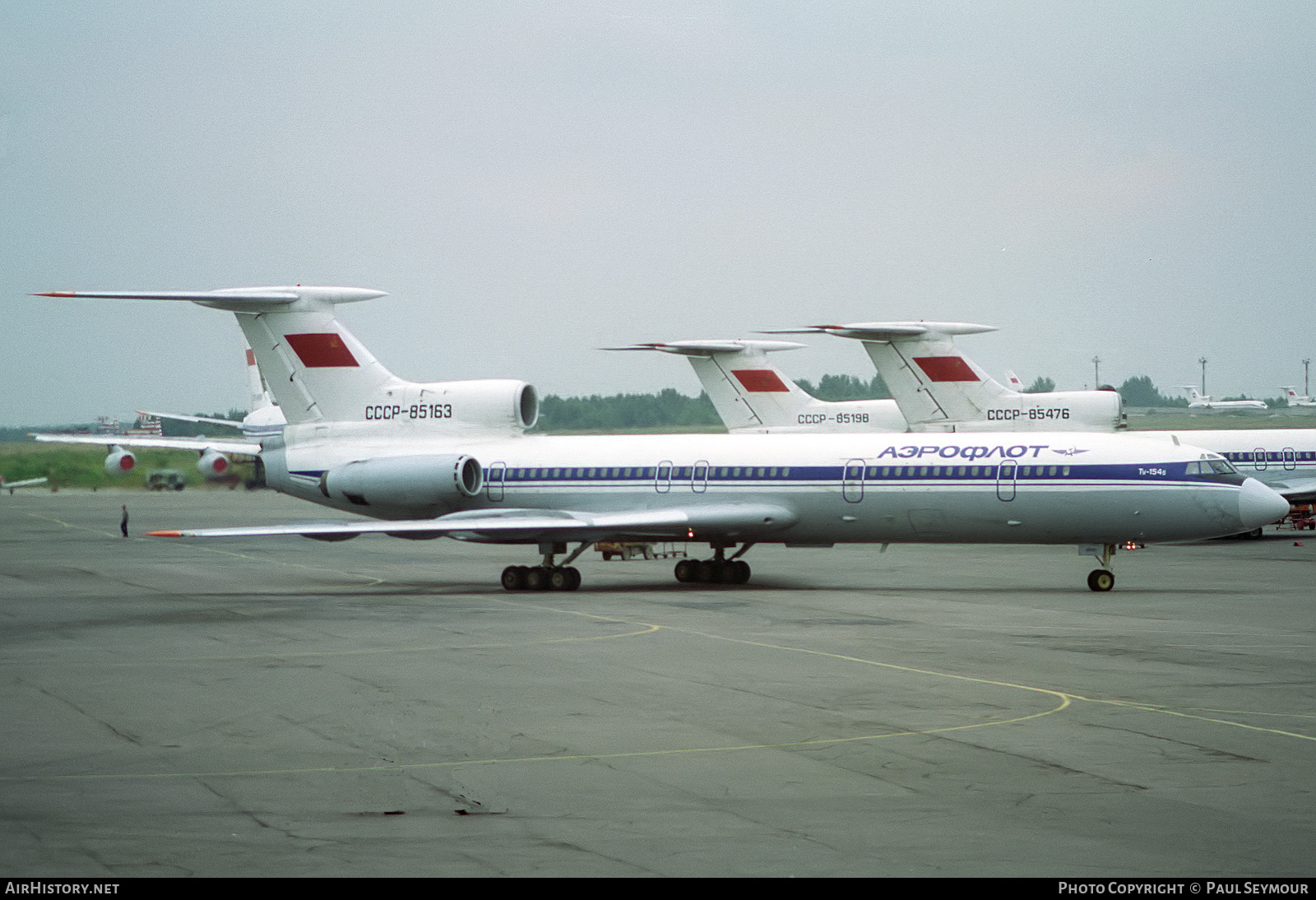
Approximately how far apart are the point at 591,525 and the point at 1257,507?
44.8 feet

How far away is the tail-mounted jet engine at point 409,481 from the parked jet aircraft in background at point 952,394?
1777 centimetres

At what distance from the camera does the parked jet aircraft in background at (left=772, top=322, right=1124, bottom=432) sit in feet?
155

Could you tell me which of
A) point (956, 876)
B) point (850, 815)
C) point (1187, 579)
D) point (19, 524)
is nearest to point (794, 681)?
point (850, 815)

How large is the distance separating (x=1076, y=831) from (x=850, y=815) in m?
1.57

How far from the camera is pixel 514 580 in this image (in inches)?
1280

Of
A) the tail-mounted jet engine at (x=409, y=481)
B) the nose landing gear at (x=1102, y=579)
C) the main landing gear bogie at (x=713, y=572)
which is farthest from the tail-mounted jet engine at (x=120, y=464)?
the nose landing gear at (x=1102, y=579)

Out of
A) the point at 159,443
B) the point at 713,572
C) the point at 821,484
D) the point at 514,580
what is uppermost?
the point at 159,443

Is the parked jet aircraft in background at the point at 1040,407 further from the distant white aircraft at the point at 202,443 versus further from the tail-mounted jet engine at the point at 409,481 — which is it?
the distant white aircraft at the point at 202,443

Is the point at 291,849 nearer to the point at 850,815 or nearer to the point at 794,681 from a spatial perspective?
the point at 850,815

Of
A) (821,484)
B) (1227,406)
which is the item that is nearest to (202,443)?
(821,484)

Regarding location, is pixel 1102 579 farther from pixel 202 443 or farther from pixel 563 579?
pixel 202 443

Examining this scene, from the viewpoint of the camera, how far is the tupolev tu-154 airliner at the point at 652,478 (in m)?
29.9

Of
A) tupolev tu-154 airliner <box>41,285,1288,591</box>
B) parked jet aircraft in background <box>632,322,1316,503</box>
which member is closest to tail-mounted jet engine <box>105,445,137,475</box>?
tupolev tu-154 airliner <box>41,285,1288,591</box>

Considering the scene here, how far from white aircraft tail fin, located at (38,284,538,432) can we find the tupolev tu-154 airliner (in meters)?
0.04
